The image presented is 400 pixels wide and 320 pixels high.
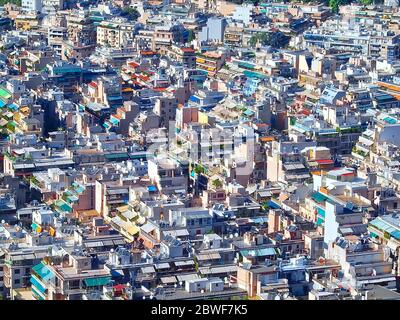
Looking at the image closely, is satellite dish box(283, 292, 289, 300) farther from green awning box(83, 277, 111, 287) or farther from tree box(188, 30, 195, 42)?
tree box(188, 30, 195, 42)

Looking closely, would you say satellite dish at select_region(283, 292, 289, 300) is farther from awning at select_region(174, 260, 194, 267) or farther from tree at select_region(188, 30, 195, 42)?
tree at select_region(188, 30, 195, 42)

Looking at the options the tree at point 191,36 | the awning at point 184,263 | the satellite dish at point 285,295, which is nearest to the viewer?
the satellite dish at point 285,295

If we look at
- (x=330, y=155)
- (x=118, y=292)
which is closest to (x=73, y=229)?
(x=118, y=292)

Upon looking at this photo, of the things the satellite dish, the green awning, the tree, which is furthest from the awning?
the tree

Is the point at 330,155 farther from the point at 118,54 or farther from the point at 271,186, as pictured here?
the point at 118,54

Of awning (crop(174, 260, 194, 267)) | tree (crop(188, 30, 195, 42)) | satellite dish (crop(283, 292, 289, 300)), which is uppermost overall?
satellite dish (crop(283, 292, 289, 300))

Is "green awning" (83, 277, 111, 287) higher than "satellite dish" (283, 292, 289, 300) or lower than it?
higher

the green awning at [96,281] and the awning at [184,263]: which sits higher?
the green awning at [96,281]

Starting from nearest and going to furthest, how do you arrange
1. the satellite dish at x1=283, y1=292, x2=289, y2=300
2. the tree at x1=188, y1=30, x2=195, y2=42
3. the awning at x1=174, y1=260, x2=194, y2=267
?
the satellite dish at x1=283, y1=292, x2=289, y2=300, the awning at x1=174, y1=260, x2=194, y2=267, the tree at x1=188, y1=30, x2=195, y2=42

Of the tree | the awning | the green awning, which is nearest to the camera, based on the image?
the green awning

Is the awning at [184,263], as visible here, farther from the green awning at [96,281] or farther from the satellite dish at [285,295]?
the satellite dish at [285,295]

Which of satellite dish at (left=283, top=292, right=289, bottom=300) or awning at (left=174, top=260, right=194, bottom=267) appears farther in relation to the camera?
awning at (left=174, top=260, right=194, bottom=267)

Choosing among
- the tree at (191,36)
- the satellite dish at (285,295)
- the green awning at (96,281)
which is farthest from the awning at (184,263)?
the tree at (191,36)
